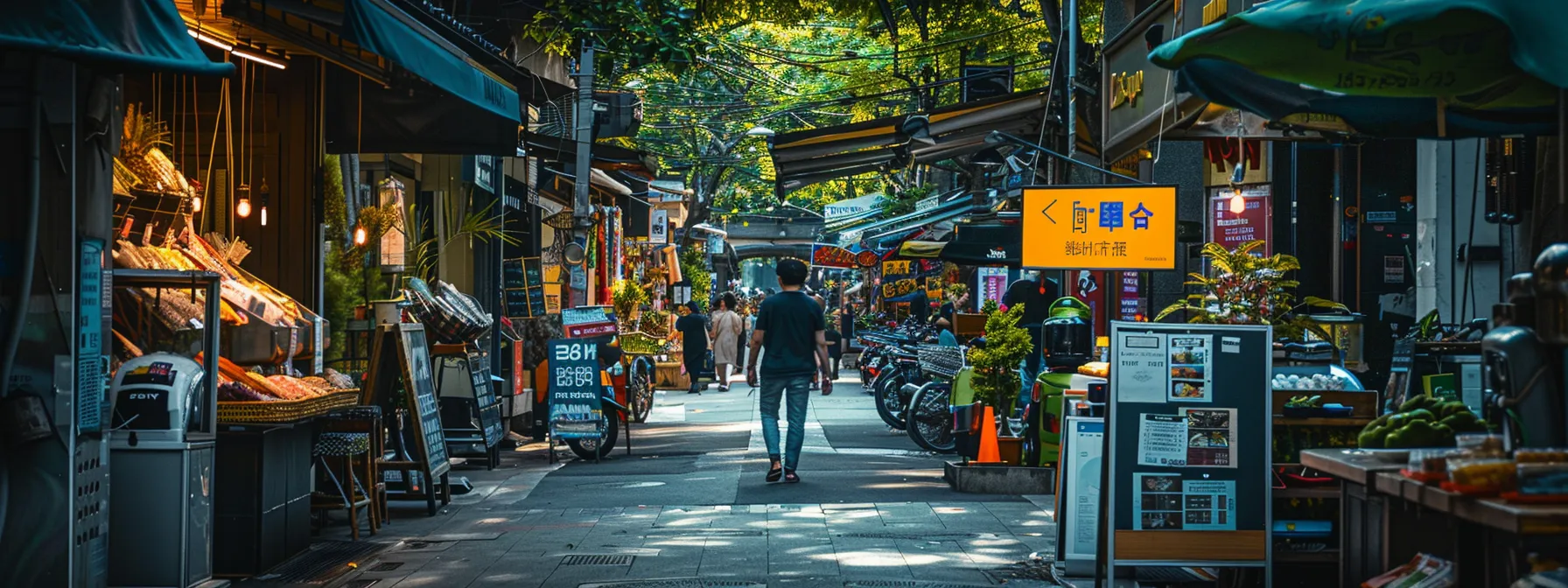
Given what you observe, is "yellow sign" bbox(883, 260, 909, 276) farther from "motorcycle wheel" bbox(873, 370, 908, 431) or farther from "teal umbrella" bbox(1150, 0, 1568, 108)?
"teal umbrella" bbox(1150, 0, 1568, 108)

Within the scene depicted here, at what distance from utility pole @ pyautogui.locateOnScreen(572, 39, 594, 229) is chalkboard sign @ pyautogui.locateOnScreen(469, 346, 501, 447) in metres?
4.88

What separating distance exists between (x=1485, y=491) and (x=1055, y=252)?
6.00 meters

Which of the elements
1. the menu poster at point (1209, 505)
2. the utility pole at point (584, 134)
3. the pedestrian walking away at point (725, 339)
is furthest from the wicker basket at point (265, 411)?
the pedestrian walking away at point (725, 339)

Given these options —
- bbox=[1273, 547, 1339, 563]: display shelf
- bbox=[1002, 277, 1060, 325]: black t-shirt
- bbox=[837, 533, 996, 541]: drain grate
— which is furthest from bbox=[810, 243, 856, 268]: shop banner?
bbox=[1273, 547, 1339, 563]: display shelf

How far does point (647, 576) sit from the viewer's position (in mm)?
8023

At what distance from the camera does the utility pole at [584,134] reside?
59.5 ft

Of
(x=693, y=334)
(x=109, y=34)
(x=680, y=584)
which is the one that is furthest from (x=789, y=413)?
(x=693, y=334)

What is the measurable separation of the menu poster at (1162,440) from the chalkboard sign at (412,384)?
5862 mm

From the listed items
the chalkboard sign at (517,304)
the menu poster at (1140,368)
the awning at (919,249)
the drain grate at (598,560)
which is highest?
the awning at (919,249)

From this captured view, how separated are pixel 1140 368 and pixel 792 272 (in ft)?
20.2

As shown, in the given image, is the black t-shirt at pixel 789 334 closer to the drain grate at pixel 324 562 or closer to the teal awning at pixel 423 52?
the teal awning at pixel 423 52

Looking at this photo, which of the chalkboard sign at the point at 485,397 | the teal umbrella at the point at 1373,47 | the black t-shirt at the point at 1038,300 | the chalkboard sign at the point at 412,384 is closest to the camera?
the teal umbrella at the point at 1373,47

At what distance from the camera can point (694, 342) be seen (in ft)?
90.8

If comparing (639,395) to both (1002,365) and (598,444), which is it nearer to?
(598,444)
